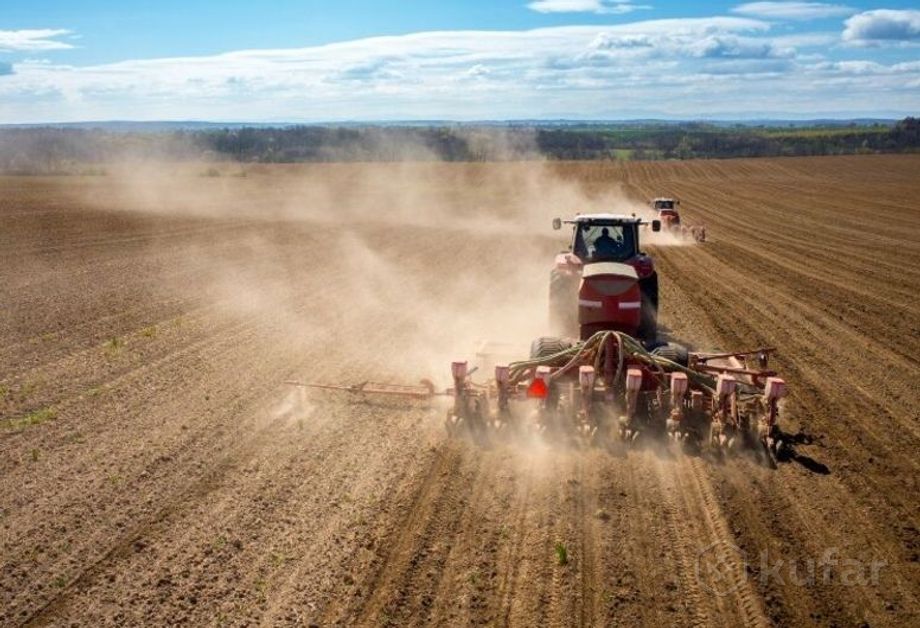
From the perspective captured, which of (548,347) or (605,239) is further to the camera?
(605,239)

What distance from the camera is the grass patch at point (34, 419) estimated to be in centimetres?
875

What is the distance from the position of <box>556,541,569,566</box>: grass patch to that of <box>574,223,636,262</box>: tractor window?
6.22m

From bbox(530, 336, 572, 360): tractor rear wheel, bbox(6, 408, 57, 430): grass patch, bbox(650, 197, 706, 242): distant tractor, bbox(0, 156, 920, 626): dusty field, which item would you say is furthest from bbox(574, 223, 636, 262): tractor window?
bbox(650, 197, 706, 242): distant tractor

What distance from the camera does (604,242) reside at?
1148 centimetres

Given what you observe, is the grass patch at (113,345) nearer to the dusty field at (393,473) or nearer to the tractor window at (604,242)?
the dusty field at (393,473)

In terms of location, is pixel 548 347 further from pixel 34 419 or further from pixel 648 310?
pixel 34 419

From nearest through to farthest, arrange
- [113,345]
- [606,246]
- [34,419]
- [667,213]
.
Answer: [34,419]
[606,246]
[113,345]
[667,213]

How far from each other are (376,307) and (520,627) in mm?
11057

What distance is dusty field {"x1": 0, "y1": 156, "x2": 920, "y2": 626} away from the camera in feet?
17.5

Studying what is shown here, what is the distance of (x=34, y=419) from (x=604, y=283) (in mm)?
7775

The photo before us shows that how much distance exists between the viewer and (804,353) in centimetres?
1170

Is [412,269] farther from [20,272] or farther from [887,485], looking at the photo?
[887,485]

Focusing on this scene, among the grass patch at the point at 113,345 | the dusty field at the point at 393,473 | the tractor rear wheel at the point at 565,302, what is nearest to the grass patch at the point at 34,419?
the dusty field at the point at 393,473

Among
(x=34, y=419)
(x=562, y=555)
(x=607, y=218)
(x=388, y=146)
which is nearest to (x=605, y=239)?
(x=607, y=218)
